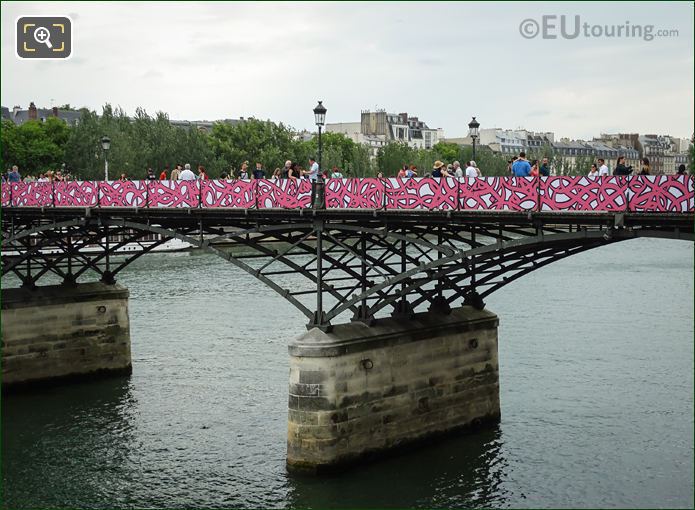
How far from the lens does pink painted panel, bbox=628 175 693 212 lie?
21.9 meters

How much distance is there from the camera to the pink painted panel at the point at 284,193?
2802 cm

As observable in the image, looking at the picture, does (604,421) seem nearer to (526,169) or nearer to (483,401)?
(483,401)

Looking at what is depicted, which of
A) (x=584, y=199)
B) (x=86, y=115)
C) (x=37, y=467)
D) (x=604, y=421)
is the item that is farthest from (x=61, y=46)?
(x=86, y=115)

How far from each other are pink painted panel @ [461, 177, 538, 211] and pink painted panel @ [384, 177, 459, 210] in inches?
→ 12.1

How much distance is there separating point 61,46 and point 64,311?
14082 millimetres

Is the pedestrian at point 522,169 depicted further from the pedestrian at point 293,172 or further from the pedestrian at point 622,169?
the pedestrian at point 293,172

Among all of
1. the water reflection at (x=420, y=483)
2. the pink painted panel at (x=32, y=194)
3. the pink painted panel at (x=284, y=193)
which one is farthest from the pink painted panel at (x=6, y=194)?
the water reflection at (x=420, y=483)

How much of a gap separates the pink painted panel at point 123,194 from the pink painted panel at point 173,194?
0.28 meters

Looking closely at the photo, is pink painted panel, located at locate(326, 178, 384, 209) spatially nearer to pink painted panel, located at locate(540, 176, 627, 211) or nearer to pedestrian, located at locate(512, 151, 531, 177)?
pedestrian, located at locate(512, 151, 531, 177)

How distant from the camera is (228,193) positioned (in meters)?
30.1

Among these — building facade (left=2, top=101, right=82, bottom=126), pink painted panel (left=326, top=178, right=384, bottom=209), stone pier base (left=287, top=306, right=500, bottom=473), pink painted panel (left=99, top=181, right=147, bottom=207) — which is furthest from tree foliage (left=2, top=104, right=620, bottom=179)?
pink painted panel (left=326, top=178, right=384, bottom=209)

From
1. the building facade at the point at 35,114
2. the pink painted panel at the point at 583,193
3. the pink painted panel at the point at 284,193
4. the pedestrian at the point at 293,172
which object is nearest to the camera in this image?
the pink painted panel at the point at 583,193

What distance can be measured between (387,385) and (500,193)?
20.1 ft

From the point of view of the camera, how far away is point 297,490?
993 inches
